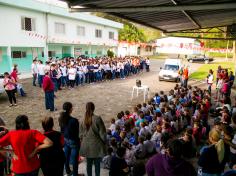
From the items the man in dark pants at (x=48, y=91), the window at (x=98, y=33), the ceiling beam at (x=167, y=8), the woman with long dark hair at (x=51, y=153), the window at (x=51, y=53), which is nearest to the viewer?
the woman with long dark hair at (x=51, y=153)

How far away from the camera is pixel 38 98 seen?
571 inches

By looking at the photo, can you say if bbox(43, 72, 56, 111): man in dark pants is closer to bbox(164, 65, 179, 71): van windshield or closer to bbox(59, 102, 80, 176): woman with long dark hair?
bbox(59, 102, 80, 176): woman with long dark hair

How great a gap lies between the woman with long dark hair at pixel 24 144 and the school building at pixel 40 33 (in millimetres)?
18259

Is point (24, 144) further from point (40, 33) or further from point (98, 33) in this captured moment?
point (98, 33)

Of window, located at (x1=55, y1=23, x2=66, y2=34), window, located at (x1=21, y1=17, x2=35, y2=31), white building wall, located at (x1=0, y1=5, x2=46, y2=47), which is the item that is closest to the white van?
white building wall, located at (x1=0, y1=5, x2=46, y2=47)

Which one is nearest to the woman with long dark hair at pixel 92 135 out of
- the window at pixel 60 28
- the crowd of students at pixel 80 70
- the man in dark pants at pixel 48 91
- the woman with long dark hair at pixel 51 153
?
the woman with long dark hair at pixel 51 153

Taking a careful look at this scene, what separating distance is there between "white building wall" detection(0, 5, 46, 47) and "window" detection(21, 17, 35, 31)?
0.90 feet

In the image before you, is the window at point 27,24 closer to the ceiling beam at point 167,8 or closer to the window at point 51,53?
the window at point 51,53

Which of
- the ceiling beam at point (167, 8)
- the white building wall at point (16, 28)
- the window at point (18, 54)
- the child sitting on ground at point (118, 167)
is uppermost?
the white building wall at point (16, 28)

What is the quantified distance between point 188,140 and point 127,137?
167 centimetres

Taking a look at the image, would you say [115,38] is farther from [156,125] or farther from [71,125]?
[71,125]

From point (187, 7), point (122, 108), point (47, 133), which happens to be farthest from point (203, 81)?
point (47, 133)

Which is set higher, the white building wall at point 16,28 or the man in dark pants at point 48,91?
the white building wall at point 16,28

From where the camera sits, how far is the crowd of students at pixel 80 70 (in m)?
17.0
